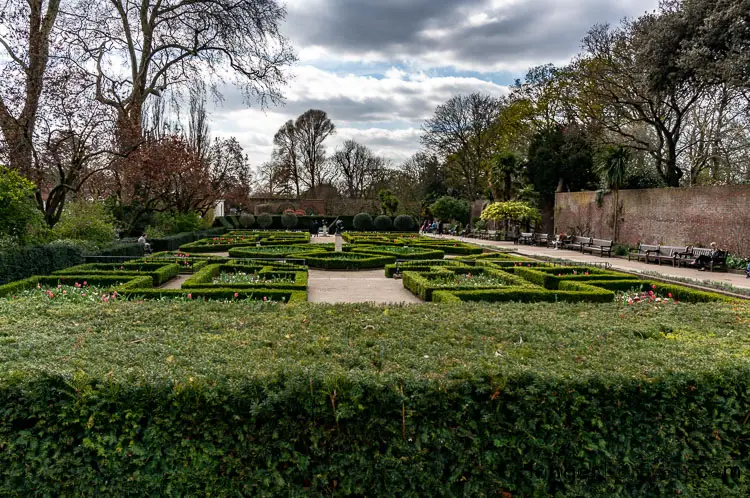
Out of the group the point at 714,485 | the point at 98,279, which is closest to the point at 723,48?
the point at 714,485

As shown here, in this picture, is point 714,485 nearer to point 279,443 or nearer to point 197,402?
point 279,443

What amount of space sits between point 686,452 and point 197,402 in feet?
9.66

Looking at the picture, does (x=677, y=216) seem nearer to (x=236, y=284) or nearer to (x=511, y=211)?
(x=511, y=211)

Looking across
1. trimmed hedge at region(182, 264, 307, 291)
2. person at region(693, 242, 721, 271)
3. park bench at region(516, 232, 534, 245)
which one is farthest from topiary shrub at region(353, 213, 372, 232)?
trimmed hedge at region(182, 264, 307, 291)

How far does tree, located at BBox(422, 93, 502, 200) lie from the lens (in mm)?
36625

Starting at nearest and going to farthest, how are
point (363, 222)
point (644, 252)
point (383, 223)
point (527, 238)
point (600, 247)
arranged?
point (644, 252)
point (600, 247)
point (527, 238)
point (383, 223)
point (363, 222)

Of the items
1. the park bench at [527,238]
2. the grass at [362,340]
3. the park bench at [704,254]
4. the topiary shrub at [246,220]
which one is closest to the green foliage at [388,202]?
the topiary shrub at [246,220]

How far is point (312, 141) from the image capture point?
47656 millimetres

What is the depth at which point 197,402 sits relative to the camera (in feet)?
8.41

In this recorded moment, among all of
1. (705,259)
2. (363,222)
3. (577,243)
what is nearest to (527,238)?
(577,243)

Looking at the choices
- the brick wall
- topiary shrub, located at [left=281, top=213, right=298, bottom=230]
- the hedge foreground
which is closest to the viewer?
the hedge foreground

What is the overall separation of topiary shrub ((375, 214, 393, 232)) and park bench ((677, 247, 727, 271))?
910 inches

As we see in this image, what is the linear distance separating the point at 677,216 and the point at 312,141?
3646cm

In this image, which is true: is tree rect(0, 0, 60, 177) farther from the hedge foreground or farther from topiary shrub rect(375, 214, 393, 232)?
topiary shrub rect(375, 214, 393, 232)
